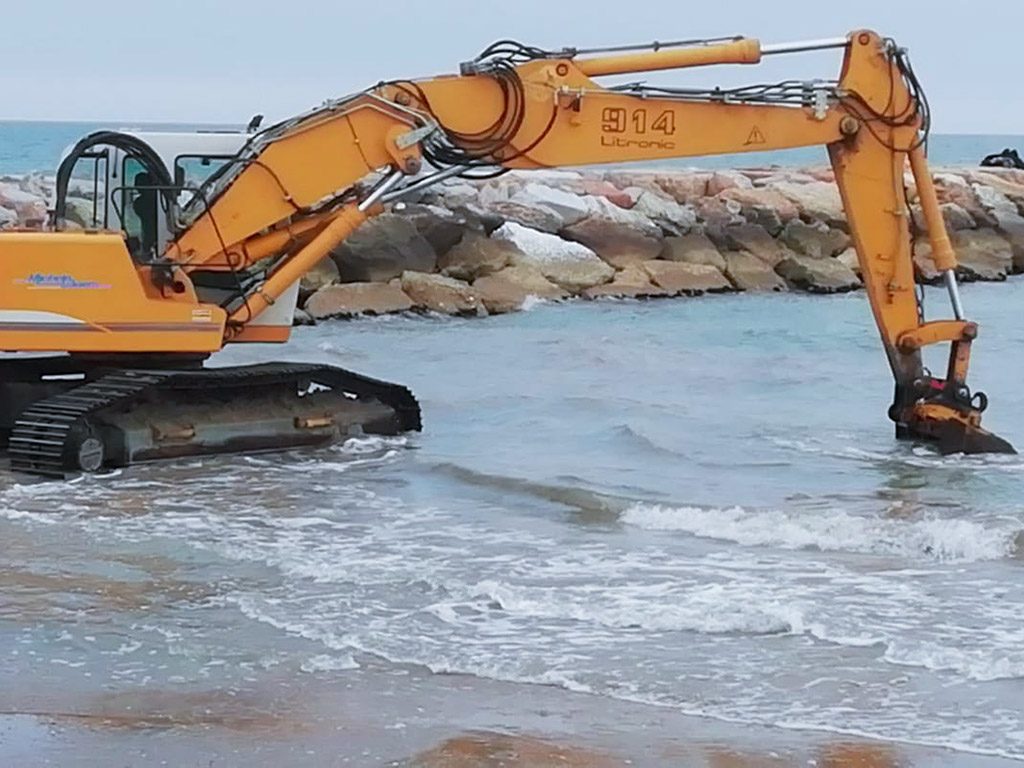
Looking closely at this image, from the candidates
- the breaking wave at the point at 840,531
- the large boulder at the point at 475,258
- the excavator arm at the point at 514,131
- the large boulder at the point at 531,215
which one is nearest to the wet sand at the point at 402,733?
the breaking wave at the point at 840,531

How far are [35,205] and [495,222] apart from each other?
972 centimetres

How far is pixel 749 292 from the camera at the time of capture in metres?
36.0

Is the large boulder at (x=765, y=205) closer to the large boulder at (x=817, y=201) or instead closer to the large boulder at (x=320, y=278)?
the large boulder at (x=817, y=201)

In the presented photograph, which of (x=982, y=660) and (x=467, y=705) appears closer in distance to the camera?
(x=467, y=705)

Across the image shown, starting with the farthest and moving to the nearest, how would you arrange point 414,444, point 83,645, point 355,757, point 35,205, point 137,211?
point 35,205 < point 414,444 < point 137,211 < point 83,645 < point 355,757

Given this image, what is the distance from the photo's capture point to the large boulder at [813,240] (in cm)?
3948

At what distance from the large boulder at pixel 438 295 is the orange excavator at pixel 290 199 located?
47.5 ft

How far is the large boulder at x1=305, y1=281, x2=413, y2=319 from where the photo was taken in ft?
92.1

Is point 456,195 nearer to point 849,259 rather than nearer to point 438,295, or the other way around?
point 438,295

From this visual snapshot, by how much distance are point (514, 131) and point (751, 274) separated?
23578mm

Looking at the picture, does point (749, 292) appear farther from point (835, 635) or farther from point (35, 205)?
point (835, 635)

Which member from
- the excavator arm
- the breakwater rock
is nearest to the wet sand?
the excavator arm

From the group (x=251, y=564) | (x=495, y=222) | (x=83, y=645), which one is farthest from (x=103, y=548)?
(x=495, y=222)

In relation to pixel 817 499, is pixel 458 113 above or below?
above
